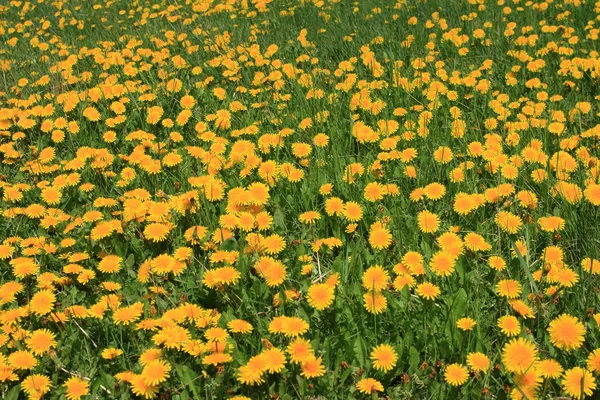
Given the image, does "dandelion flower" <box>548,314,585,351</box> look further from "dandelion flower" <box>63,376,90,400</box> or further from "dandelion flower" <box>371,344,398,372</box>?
"dandelion flower" <box>63,376,90,400</box>

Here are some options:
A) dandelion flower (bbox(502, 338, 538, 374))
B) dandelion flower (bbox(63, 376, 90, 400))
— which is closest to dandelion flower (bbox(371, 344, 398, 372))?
dandelion flower (bbox(502, 338, 538, 374))

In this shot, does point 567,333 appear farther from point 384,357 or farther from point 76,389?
point 76,389

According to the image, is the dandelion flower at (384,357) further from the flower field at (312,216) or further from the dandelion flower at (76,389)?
the dandelion flower at (76,389)

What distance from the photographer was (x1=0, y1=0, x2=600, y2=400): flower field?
2.14 meters

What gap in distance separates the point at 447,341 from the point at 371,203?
0.99 m

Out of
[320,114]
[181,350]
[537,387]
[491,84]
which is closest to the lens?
[537,387]

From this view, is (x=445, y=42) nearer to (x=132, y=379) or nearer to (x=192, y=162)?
(x=192, y=162)

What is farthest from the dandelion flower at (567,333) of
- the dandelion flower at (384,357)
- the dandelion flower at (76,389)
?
the dandelion flower at (76,389)

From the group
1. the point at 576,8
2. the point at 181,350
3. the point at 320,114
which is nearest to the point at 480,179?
the point at 320,114

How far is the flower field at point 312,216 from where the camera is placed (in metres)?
2.14

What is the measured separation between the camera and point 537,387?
1.93 meters

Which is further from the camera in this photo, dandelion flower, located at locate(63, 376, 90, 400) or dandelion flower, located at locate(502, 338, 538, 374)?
dandelion flower, located at locate(63, 376, 90, 400)

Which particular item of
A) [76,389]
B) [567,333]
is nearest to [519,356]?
[567,333]

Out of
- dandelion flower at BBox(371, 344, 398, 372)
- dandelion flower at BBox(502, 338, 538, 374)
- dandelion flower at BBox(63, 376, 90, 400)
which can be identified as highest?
dandelion flower at BBox(502, 338, 538, 374)
